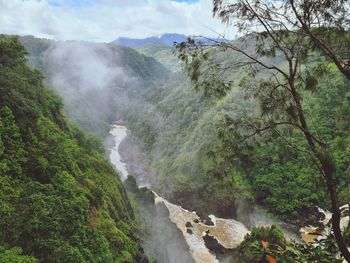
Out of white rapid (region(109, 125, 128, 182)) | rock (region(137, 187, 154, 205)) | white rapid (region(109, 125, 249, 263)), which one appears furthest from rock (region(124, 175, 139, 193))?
white rapid (region(109, 125, 128, 182))

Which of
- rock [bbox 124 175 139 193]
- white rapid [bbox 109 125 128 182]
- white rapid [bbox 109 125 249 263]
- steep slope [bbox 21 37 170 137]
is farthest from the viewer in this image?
steep slope [bbox 21 37 170 137]

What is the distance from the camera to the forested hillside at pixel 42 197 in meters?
16.8

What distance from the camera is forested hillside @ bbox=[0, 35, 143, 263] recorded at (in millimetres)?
16844

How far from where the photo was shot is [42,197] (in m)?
18.9

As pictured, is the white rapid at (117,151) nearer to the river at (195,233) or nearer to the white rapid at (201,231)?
the river at (195,233)

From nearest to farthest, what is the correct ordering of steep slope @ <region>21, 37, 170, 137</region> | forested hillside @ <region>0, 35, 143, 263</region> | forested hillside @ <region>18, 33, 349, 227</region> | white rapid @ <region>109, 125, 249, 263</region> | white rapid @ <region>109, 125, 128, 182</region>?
1. forested hillside @ <region>0, 35, 143, 263</region>
2. white rapid @ <region>109, 125, 249, 263</region>
3. forested hillside @ <region>18, 33, 349, 227</region>
4. white rapid @ <region>109, 125, 128, 182</region>
5. steep slope @ <region>21, 37, 170, 137</region>

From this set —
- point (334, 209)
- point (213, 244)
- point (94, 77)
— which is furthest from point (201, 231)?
point (94, 77)

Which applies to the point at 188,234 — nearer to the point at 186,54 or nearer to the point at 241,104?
the point at 241,104

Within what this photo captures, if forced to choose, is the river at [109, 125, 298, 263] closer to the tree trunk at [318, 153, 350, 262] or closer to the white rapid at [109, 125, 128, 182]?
the white rapid at [109, 125, 128, 182]

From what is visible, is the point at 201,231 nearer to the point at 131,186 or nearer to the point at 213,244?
the point at 213,244

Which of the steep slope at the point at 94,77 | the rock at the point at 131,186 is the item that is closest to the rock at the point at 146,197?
the rock at the point at 131,186

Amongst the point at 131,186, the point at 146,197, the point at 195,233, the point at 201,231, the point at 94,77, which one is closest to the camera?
the point at 195,233

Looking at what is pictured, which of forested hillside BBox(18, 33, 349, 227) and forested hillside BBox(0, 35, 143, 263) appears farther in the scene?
forested hillside BBox(18, 33, 349, 227)

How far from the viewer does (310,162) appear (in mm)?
8562
